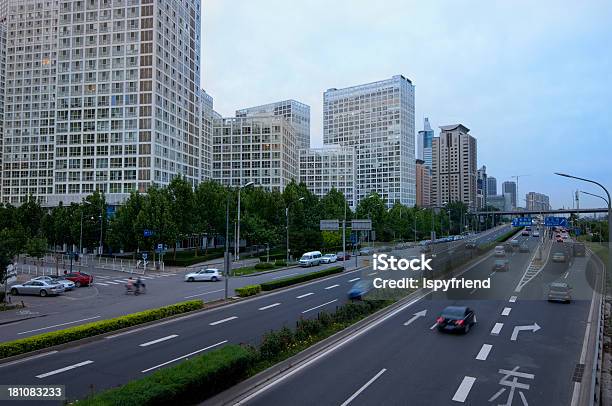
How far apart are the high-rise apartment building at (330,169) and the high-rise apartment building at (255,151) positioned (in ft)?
87.6

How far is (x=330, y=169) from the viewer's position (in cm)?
17712

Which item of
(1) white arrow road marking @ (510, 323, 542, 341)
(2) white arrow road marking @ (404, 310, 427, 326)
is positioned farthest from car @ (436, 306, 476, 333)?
(2) white arrow road marking @ (404, 310, 427, 326)

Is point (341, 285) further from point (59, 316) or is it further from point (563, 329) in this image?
point (59, 316)

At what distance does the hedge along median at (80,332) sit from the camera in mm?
17938

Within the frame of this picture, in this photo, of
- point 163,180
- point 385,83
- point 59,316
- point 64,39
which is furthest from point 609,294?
point 385,83

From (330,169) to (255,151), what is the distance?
143 feet

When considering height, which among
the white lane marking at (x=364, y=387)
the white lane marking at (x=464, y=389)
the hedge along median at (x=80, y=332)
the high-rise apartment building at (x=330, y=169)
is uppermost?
the high-rise apartment building at (x=330, y=169)

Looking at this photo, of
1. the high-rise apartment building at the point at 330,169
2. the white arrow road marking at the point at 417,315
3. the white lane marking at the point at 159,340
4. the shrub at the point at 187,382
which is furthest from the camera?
the high-rise apartment building at the point at 330,169

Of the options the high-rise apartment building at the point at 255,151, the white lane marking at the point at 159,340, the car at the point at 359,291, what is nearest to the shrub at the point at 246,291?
the car at the point at 359,291

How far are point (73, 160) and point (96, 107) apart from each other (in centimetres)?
Answer: 1254

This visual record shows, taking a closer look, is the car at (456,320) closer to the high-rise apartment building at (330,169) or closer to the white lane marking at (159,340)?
the white lane marking at (159,340)

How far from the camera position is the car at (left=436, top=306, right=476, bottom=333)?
22.3 metres

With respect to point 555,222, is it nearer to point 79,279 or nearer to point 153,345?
point 153,345

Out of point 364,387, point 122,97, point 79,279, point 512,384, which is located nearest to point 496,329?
point 512,384
